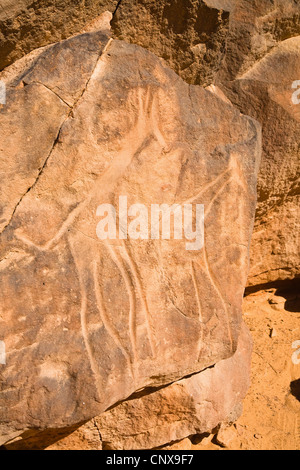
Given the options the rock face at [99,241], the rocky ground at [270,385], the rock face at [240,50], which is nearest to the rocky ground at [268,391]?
the rocky ground at [270,385]

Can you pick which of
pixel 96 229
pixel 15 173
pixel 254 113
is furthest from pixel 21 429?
pixel 254 113

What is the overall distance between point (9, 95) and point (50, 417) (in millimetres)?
1293

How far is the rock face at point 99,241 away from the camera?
6.80 feet

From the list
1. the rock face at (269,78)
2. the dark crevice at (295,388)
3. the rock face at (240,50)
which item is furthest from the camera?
the dark crevice at (295,388)

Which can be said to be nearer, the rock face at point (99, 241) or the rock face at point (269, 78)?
the rock face at point (99, 241)

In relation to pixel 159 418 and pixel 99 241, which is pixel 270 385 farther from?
pixel 99 241

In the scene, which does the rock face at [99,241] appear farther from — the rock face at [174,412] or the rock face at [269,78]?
the rock face at [269,78]

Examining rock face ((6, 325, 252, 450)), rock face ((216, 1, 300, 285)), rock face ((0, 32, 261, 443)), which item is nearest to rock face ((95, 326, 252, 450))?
rock face ((6, 325, 252, 450))

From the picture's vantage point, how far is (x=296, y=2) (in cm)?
291

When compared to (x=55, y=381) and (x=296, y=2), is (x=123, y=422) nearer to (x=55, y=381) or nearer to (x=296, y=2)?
(x=55, y=381)

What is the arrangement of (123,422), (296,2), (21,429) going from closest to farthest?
(21,429) → (123,422) → (296,2)

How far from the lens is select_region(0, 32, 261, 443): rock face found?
6.80 feet

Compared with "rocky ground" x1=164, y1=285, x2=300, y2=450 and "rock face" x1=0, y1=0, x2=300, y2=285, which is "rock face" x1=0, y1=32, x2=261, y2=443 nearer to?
"rock face" x1=0, y1=0, x2=300, y2=285

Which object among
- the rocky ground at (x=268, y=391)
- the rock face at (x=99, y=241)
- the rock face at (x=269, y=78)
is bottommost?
the rocky ground at (x=268, y=391)
